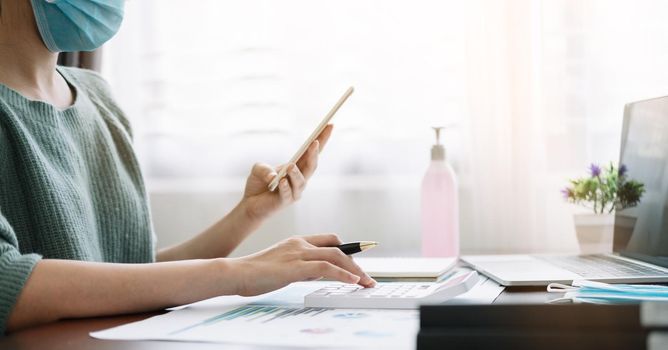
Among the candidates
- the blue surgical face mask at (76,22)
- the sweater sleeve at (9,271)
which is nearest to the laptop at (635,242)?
the sweater sleeve at (9,271)

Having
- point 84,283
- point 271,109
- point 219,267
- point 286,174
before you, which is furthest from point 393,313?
point 271,109

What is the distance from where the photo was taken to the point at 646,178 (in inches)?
51.9

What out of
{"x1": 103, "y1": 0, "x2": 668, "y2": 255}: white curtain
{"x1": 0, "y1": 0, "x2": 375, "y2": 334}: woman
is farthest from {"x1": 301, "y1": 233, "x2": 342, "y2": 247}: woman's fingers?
{"x1": 103, "y1": 0, "x2": 668, "y2": 255}: white curtain

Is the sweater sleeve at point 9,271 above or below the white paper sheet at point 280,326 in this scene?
above

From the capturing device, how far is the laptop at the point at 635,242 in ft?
3.59

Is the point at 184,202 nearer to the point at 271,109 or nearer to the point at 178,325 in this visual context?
the point at 271,109

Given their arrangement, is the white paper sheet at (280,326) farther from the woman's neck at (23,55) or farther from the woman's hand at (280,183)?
the woman's neck at (23,55)

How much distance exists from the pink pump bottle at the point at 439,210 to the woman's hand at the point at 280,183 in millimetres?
304

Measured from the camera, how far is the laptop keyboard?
1075 mm

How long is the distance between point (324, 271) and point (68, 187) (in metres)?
0.45

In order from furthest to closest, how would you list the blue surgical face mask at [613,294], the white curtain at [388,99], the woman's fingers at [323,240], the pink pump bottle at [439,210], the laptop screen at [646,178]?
1. the white curtain at [388,99]
2. the pink pump bottle at [439,210]
3. the laptop screen at [646,178]
4. the woman's fingers at [323,240]
5. the blue surgical face mask at [613,294]

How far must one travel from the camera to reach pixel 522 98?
1.79 metres

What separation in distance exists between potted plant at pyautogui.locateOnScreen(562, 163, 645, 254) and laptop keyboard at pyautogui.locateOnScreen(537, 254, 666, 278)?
63mm

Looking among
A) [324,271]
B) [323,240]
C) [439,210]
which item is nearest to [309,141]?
[323,240]
